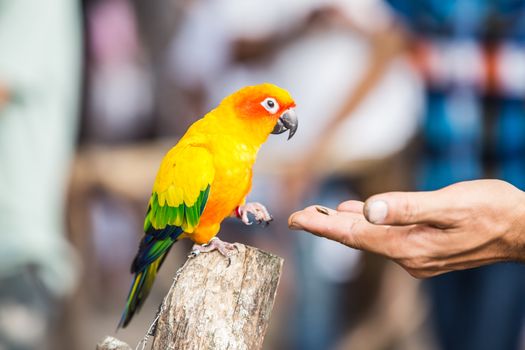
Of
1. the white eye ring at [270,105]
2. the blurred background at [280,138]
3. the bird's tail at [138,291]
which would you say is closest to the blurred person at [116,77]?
the blurred background at [280,138]

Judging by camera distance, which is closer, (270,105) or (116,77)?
(270,105)

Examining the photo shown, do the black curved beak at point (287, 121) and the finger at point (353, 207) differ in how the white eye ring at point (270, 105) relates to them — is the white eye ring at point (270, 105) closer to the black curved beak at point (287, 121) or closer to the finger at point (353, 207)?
the black curved beak at point (287, 121)

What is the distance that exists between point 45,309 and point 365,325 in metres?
2.29

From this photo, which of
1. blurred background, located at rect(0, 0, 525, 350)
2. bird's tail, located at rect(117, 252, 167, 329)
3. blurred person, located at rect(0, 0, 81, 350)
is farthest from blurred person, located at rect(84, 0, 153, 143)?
bird's tail, located at rect(117, 252, 167, 329)

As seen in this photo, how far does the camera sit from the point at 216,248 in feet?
6.74

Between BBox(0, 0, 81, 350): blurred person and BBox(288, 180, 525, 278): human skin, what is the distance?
6.36 feet

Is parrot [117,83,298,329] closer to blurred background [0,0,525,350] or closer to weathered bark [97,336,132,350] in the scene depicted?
weathered bark [97,336,132,350]

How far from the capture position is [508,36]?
4.12m

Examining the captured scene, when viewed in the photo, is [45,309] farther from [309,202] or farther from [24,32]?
[309,202]

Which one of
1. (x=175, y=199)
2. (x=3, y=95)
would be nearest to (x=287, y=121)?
(x=175, y=199)

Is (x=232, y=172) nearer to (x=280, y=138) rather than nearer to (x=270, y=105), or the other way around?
(x=270, y=105)

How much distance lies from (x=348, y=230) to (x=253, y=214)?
0.20 metres

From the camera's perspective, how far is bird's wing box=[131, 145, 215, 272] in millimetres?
2057

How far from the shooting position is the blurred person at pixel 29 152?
3.80 m
